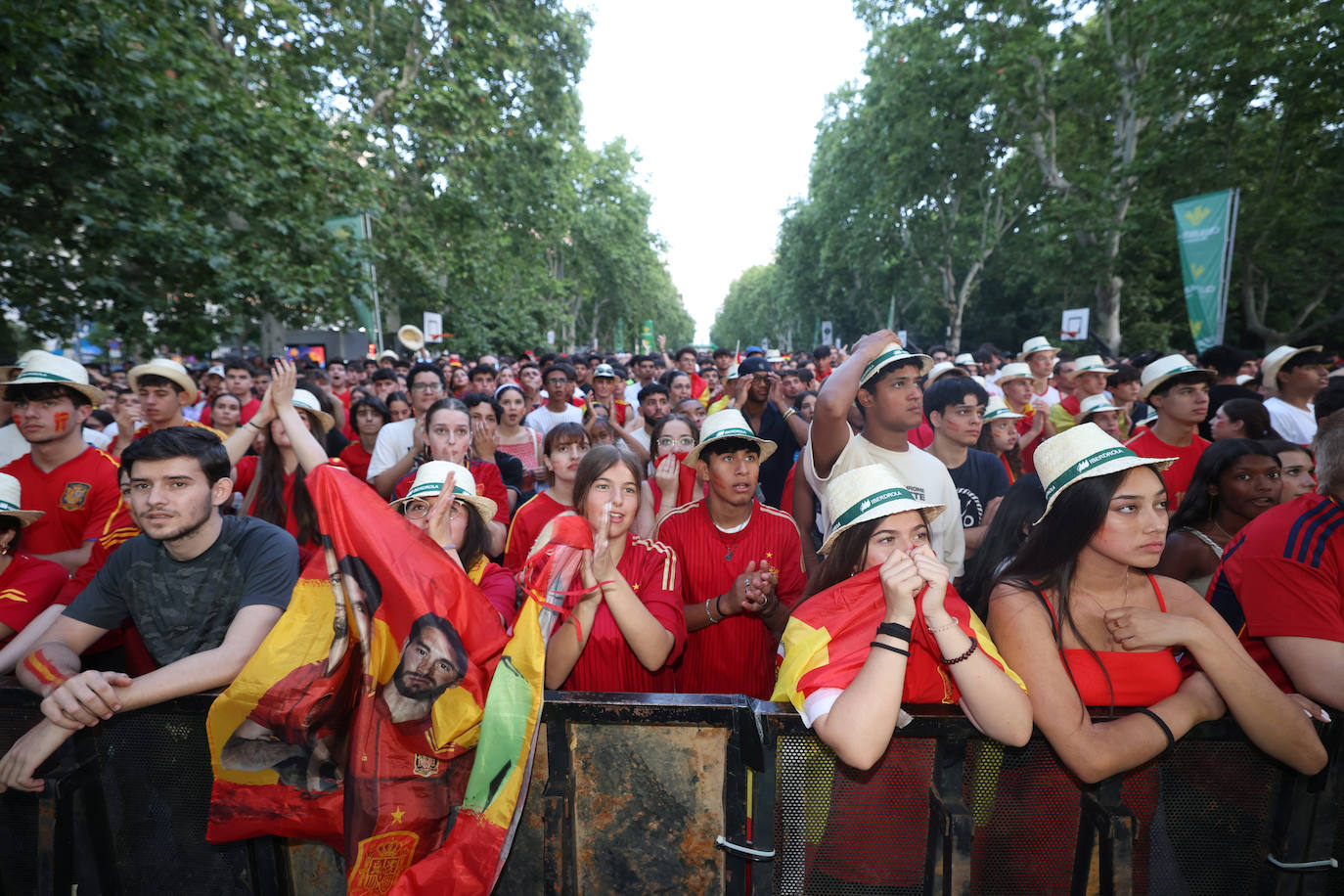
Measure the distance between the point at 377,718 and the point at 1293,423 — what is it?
6996mm

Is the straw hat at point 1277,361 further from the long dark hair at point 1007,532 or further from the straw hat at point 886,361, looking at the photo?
the long dark hair at point 1007,532

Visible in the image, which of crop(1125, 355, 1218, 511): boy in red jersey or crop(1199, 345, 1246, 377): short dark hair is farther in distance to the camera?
crop(1199, 345, 1246, 377): short dark hair

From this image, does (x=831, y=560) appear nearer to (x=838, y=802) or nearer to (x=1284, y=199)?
(x=838, y=802)

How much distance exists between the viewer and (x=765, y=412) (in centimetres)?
663

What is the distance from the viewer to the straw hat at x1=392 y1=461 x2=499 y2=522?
9.32 feet

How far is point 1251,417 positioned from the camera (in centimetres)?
474

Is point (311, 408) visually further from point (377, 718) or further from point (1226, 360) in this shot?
point (1226, 360)

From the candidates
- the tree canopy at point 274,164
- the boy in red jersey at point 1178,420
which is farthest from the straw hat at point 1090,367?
the tree canopy at point 274,164

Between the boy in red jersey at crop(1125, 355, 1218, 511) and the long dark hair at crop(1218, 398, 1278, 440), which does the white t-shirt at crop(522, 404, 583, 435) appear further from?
the long dark hair at crop(1218, 398, 1278, 440)

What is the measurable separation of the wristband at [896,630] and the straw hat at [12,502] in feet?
11.6

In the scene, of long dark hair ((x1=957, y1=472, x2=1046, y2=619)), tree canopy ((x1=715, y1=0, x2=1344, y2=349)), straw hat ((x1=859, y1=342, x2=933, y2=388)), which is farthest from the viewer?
tree canopy ((x1=715, y1=0, x2=1344, y2=349))

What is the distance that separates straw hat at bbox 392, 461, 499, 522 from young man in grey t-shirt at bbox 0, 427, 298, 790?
1.69 ft

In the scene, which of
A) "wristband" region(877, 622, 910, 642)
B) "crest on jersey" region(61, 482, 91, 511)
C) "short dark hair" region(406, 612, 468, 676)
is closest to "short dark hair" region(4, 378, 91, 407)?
"crest on jersey" region(61, 482, 91, 511)

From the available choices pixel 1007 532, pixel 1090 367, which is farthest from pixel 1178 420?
pixel 1090 367
